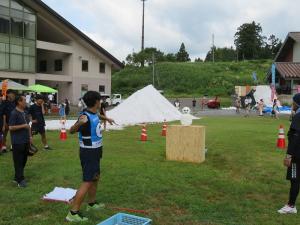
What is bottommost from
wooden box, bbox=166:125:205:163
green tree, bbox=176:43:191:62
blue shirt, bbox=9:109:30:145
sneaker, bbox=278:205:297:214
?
sneaker, bbox=278:205:297:214

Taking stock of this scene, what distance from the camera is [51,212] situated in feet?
20.5

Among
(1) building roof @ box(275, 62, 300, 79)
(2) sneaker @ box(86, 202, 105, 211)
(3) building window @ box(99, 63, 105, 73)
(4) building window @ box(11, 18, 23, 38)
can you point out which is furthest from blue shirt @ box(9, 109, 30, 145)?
(3) building window @ box(99, 63, 105, 73)

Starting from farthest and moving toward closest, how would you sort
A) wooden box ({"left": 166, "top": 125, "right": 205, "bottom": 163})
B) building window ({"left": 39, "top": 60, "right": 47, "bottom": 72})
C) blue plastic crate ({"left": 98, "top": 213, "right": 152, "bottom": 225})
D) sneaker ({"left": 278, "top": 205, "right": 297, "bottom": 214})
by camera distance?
building window ({"left": 39, "top": 60, "right": 47, "bottom": 72}) → wooden box ({"left": 166, "top": 125, "right": 205, "bottom": 163}) → sneaker ({"left": 278, "top": 205, "right": 297, "bottom": 214}) → blue plastic crate ({"left": 98, "top": 213, "right": 152, "bottom": 225})

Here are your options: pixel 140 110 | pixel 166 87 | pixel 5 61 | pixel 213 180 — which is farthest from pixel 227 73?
pixel 213 180

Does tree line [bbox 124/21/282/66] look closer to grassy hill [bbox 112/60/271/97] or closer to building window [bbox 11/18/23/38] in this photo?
grassy hill [bbox 112/60/271/97]

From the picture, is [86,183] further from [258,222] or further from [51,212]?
[258,222]

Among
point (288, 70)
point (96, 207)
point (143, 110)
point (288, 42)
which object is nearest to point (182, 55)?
point (288, 42)

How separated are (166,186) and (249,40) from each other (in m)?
100

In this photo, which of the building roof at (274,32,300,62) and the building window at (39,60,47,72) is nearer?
the building roof at (274,32,300,62)

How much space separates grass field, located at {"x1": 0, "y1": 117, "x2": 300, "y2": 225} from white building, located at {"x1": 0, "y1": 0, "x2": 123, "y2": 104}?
30.0 metres

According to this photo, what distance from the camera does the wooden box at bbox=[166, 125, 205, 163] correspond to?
35.0 ft

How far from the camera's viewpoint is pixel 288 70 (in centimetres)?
4378

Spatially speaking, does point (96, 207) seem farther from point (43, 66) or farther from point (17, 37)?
point (43, 66)

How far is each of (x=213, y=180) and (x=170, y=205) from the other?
2062 millimetres
